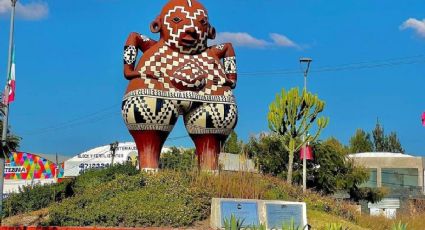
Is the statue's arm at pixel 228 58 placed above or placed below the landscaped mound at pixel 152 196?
above

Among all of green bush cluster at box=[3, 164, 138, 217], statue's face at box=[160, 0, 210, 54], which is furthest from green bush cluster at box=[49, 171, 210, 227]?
statue's face at box=[160, 0, 210, 54]

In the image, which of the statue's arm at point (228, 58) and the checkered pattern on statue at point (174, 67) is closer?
the checkered pattern on statue at point (174, 67)

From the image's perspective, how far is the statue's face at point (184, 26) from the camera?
15617 millimetres

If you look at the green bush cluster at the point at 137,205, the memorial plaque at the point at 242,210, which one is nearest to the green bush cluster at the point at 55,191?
the green bush cluster at the point at 137,205

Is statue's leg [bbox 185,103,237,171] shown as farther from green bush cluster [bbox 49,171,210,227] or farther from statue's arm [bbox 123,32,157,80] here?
green bush cluster [bbox 49,171,210,227]

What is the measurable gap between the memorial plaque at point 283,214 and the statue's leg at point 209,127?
3.64m

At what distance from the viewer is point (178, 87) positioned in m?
15.3

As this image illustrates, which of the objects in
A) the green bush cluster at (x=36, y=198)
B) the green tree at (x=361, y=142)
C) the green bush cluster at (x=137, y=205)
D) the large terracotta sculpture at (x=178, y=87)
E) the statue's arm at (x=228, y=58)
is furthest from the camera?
the green tree at (x=361, y=142)

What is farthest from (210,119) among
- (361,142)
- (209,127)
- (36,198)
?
(361,142)

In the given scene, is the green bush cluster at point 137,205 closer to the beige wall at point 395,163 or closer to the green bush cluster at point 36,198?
the green bush cluster at point 36,198

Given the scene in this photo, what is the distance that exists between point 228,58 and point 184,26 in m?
1.49

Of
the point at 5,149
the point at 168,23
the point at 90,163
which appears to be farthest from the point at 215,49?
the point at 90,163

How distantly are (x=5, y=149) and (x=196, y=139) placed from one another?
6.51 meters

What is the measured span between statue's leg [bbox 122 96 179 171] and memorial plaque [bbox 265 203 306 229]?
4.15m
